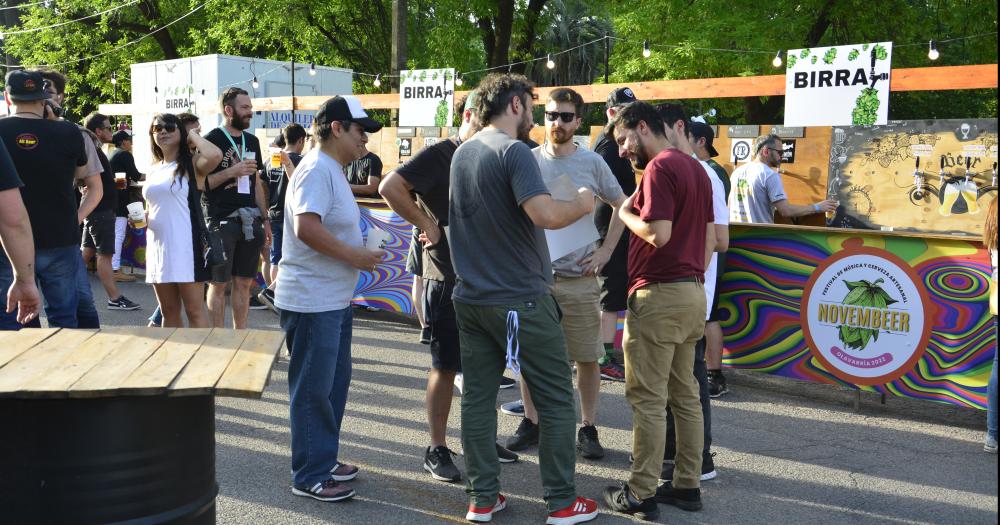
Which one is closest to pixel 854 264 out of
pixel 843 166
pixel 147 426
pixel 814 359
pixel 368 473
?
pixel 814 359

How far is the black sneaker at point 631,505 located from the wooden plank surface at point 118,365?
7.05ft

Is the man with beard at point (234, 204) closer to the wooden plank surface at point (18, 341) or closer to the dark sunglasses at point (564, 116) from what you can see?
the dark sunglasses at point (564, 116)

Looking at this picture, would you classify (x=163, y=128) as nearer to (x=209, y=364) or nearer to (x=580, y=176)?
(x=580, y=176)

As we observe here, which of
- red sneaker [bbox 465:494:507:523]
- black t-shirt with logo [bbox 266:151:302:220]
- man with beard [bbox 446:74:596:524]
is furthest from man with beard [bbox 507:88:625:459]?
black t-shirt with logo [bbox 266:151:302:220]

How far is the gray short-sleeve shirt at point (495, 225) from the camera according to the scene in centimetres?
386

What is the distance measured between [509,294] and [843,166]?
10287 mm

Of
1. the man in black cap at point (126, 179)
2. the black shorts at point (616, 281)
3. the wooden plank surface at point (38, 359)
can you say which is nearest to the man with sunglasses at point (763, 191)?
the black shorts at point (616, 281)

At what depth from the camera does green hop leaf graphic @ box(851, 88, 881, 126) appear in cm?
898

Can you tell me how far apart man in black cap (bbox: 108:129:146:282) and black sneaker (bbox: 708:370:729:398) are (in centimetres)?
659

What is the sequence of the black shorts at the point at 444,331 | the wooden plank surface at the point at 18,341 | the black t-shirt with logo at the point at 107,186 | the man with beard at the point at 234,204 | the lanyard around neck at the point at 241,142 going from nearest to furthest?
the wooden plank surface at the point at 18,341 < the black shorts at the point at 444,331 < the man with beard at the point at 234,204 < the lanyard around neck at the point at 241,142 < the black t-shirt with logo at the point at 107,186

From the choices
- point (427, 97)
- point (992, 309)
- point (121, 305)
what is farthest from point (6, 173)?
point (427, 97)

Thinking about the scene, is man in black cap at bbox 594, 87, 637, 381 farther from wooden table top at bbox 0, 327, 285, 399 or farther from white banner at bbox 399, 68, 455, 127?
white banner at bbox 399, 68, 455, 127

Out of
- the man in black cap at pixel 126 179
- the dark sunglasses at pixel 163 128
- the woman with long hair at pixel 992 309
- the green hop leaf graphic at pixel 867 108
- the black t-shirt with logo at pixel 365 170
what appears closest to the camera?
the woman with long hair at pixel 992 309

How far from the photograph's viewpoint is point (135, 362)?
2.80 m
